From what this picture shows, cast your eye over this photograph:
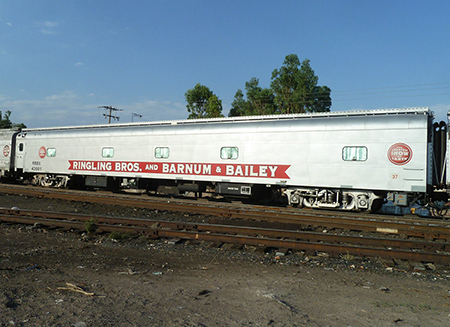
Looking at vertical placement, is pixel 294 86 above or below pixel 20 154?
above

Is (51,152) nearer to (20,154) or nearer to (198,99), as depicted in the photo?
(20,154)

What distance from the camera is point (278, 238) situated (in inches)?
314

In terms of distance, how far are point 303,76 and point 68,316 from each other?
43376 mm

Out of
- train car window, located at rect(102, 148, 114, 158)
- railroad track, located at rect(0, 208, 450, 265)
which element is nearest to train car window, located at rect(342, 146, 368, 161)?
railroad track, located at rect(0, 208, 450, 265)

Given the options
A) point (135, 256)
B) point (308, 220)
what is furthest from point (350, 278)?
point (308, 220)

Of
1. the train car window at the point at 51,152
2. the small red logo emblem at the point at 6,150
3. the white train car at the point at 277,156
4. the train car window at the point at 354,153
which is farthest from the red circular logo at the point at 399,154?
the small red logo emblem at the point at 6,150

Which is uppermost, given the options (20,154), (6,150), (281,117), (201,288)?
(281,117)

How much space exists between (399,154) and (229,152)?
19.9ft

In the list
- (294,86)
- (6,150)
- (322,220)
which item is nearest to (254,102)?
(294,86)

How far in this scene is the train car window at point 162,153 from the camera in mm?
15123

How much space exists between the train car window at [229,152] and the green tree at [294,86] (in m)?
30.9

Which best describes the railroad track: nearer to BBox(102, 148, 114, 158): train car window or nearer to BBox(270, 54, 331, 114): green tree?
BBox(102, 148, 114, 158): train car window

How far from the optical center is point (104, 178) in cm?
1684

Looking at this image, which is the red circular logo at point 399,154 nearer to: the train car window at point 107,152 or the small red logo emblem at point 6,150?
the train car window at point 107,152
